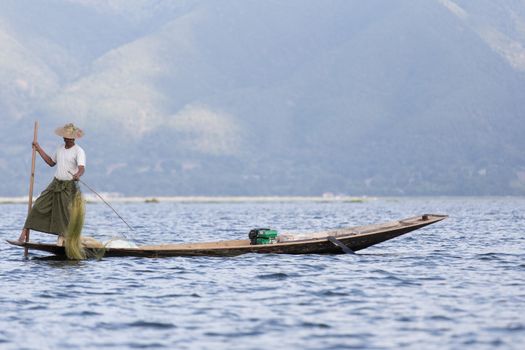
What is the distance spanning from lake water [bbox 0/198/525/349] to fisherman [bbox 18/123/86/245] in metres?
1.03

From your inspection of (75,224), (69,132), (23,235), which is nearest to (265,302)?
(75,224)

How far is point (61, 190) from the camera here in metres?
26.6

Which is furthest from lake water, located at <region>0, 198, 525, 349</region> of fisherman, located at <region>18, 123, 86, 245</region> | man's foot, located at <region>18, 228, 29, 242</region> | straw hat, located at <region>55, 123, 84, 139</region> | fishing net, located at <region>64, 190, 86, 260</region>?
straw hat, located at <region>55, 123, 84, 139</region>

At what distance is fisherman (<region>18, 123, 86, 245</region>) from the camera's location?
1040 inches

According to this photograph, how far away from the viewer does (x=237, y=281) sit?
24328 millimetres

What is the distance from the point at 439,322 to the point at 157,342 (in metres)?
4.42

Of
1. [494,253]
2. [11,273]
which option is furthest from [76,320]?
[494,253]

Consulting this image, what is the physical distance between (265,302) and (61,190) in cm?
745

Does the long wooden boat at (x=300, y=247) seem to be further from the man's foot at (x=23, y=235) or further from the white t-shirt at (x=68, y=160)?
the white t-shirt at (x=68, y=160)

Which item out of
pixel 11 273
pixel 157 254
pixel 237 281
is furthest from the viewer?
pixel 157 254

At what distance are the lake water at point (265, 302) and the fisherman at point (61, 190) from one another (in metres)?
1.03

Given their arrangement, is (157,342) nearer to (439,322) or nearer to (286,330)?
(286,330)

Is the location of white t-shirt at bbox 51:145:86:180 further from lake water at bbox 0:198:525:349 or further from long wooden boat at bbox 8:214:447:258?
long wooden boat at bbox 8:214:447:258

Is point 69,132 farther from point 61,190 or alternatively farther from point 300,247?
point 300,247
